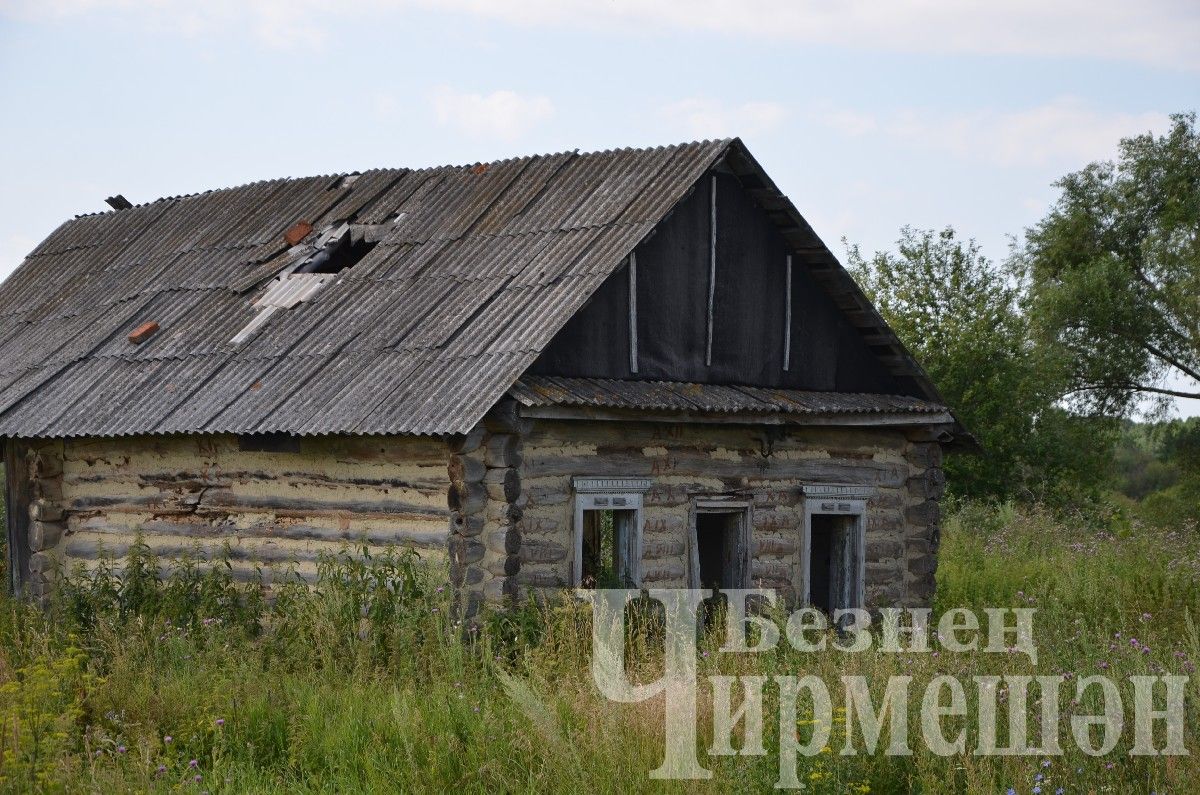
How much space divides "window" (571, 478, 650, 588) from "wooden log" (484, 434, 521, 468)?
752 millimetres

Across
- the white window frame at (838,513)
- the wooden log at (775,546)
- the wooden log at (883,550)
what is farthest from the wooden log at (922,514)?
the wooden log at (775,546)

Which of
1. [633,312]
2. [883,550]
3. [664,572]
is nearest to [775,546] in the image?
[664,572]

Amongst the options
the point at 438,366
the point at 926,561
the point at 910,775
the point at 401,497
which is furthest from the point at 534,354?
the point at 926,561

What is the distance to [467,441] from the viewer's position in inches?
417

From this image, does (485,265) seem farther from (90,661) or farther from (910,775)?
(910,775)

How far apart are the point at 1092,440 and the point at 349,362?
18.4m

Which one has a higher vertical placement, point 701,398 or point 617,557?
point 701,398

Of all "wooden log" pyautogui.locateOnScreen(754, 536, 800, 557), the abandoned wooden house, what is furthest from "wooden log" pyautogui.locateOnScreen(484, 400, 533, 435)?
"wooden log" pyautogui.locateOnScreen(754, 536, 800, 557)

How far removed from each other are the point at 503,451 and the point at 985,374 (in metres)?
15.1

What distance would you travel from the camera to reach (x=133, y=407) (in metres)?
12.4

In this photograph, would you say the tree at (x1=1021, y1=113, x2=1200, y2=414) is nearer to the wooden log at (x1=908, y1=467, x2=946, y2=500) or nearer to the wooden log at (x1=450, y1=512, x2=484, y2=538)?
the wooden log at (x1=908, y1=467, x2=946, y2=500)

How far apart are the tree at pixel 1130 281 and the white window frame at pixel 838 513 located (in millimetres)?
15013

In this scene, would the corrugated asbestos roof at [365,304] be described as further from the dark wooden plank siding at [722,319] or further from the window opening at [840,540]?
the window opening at [840,540]

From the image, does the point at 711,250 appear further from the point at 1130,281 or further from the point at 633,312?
the point at 1130,281
